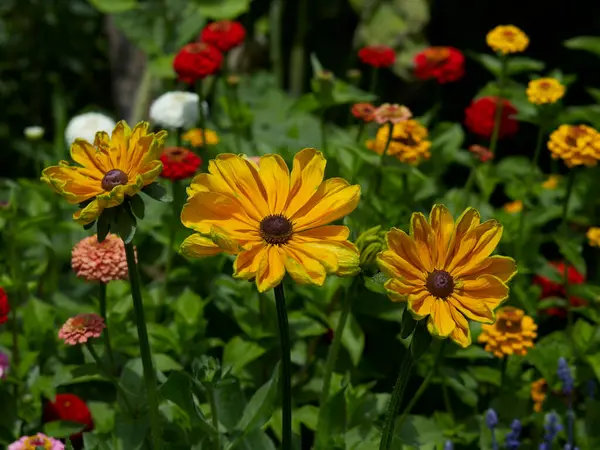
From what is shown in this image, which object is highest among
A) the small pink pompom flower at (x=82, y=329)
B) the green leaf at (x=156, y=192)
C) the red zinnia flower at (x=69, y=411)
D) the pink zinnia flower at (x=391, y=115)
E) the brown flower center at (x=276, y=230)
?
the brown flower center at (x=276, y=230)

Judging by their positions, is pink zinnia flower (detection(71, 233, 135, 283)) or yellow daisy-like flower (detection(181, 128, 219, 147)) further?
yellow daisy-like flower (detection(181, 128, 219, 147))

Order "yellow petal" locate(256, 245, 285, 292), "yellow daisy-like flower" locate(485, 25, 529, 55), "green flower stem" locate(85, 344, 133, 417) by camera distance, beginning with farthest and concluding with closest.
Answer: "yellow daisy-like flower" locate(485, 25, 529, 55) → "green flower stem" locate(85, 344, 133, 417) → "yellow petal" locate(256, 245, 285, 292)

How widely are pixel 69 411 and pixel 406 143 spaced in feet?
2.88

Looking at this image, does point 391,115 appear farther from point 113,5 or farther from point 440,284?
point 113,5

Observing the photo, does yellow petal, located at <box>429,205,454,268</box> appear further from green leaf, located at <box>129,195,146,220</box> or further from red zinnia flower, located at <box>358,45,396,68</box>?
red zinnia flower, located at <box>358,45,396,68</box>

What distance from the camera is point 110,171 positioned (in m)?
1.09

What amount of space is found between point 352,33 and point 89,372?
2.10 m

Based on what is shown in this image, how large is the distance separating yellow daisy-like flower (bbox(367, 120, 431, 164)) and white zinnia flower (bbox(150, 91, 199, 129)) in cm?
44

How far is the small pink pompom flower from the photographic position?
135 centimetres

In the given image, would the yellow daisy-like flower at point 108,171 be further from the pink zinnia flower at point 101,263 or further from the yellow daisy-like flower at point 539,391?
the yellow daisy-like flower at point 539,391

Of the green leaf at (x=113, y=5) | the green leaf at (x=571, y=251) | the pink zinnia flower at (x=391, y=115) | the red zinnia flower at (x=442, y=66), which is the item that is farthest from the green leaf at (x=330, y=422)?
the green leaf at (x=113, y=5)

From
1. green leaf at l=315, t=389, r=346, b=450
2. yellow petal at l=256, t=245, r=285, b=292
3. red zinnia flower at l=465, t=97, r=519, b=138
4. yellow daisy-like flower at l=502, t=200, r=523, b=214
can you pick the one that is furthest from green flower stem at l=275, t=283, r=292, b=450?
yellow daisy-like flower at l=502, t=200, r=523, b=214

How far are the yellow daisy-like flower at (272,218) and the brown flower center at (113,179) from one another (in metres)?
0.11

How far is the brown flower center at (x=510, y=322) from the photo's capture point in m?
1.54
